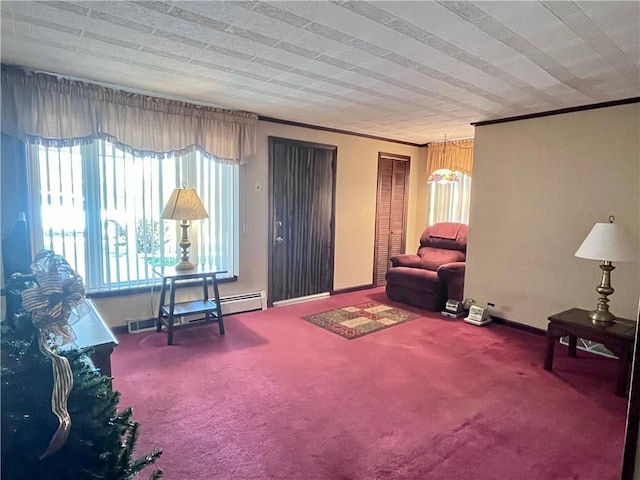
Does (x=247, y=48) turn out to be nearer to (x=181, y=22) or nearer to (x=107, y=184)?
(x=181, y=22)

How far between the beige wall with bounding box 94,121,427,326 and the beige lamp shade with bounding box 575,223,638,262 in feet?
9.97

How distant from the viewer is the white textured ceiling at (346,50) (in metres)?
1.96

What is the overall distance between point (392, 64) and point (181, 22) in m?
1.37

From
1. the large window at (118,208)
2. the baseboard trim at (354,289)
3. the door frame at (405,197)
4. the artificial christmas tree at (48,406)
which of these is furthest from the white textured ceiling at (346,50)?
the baseboard trim at (354,289)

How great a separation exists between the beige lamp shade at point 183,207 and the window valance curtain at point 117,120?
0.46 meters

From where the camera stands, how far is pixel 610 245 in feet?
9.50

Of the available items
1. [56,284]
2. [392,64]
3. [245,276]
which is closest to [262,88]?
[392,64]

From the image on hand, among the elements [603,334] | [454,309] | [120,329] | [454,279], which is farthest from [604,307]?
[120,329]

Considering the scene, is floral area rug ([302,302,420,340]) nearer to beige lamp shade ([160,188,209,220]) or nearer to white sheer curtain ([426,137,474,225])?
beige lamp shade ([160,188,209,220])

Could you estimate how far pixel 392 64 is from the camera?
266cm

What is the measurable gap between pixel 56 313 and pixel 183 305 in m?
2.97

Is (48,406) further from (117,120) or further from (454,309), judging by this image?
(454,309)

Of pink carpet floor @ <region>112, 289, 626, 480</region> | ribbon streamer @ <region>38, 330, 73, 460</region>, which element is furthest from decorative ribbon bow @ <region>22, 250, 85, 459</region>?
pink carpet floor @ <region>112, 289, 626, 480</region>

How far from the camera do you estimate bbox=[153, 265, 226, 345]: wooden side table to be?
3.51 metres
